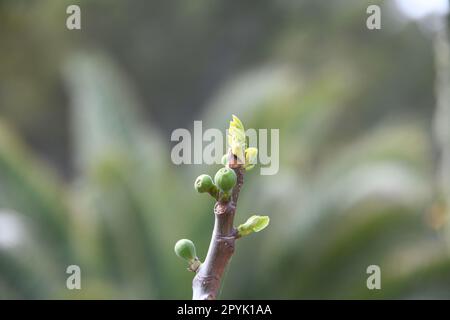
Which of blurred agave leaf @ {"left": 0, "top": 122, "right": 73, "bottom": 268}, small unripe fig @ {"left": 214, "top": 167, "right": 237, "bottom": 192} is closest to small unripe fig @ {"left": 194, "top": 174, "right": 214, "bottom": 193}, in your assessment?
small unripe fig @ {"left": 214, "top": 167, "right": 237, "bottom": 192}

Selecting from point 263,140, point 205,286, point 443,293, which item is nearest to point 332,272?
point 443,293

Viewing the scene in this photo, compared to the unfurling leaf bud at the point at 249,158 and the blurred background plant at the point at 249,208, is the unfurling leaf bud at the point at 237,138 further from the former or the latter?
the blurred background plant at the point at 249,208

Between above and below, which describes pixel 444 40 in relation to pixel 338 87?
below

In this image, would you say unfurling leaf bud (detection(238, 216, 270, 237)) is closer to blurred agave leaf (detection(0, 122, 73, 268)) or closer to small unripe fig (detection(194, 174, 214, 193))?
small unripe fig (detection(194, 174, 214, 193))

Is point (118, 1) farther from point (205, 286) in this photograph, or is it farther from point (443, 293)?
point (205, 286)

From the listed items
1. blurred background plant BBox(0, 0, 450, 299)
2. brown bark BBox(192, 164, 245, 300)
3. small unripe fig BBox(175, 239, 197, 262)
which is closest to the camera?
brown bark BBox(192, 164, 245, 300)

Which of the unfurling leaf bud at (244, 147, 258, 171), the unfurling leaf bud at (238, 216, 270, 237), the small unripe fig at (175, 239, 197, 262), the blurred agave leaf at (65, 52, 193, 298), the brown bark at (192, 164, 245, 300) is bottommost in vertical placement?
the brown bark at (192, 164, 245, 300)

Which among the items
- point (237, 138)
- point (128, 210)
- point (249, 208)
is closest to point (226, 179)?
point (237, 138)

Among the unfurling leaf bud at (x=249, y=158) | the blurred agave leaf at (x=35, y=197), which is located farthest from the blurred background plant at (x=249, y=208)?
the unfurling leaf bud at (x=249, y=158)
